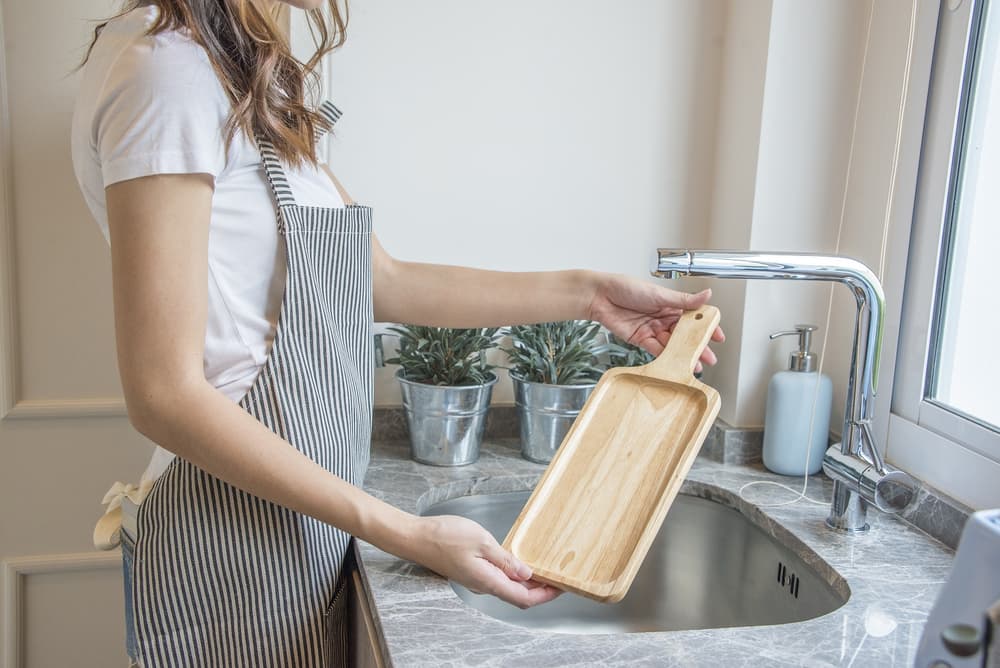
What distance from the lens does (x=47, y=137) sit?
4.22ft

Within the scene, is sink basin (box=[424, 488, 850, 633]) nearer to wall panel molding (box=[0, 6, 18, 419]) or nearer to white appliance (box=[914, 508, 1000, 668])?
white appliance (box=[914, 508, 1000, 668])

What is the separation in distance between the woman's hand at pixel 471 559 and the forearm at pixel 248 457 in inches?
1.6

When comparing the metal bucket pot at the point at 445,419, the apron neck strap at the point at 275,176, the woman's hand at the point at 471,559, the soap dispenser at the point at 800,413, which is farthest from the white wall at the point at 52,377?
the soap dispenser at the point at 800,413

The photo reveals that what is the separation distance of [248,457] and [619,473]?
1.41 feet

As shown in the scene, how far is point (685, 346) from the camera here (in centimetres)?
108

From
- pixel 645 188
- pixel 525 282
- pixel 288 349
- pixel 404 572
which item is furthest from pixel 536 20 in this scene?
pixel 404 572

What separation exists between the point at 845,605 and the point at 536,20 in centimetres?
96

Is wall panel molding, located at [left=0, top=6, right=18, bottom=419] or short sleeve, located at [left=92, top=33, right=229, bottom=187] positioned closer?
short sleeve, located at [left=92, top=33, right=229, bottom=187]

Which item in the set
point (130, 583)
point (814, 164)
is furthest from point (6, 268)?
point (814, 164)

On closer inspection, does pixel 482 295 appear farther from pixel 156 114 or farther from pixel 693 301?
pixel 156 114

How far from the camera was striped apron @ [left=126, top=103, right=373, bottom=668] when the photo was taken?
0.86 m

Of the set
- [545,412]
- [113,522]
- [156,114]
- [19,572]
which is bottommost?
[19,572]

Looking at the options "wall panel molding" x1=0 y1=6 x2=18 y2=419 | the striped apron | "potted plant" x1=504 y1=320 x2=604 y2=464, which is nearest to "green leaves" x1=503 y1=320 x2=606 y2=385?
"potted plant" x1=504 y1=320 x2=604 y2=464

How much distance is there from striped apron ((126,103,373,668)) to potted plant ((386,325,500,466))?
34 cm
